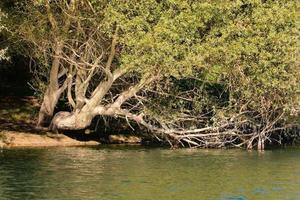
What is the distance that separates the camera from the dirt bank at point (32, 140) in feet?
171

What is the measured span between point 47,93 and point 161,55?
13.8 metres

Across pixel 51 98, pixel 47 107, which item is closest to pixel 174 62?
pixel 51 98

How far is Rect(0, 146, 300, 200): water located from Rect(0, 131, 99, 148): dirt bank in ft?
9.68

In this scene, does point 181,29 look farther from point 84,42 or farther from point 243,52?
point 84,42

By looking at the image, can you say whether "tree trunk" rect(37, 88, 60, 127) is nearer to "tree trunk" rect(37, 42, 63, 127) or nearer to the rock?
"tree trunk" rect(37, 42, 63, 127)

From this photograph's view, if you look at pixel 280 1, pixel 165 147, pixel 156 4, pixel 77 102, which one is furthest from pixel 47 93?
pixel 280 1

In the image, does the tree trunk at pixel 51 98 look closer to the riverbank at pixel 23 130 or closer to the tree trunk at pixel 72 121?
the riverbank at pixel 23 130

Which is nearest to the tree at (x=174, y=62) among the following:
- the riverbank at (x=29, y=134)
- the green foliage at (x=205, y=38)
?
the green foliage at (x=205, y=38)

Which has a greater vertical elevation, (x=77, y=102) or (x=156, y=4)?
(x=156, y=4)

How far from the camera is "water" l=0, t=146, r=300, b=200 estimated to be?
102ft

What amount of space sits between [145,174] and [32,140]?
17.8 meters

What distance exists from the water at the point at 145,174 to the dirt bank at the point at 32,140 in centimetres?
295

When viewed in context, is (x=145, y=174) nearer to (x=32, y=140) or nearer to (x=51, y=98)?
(x=32, y=140)

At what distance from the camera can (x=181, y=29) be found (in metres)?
46.7
